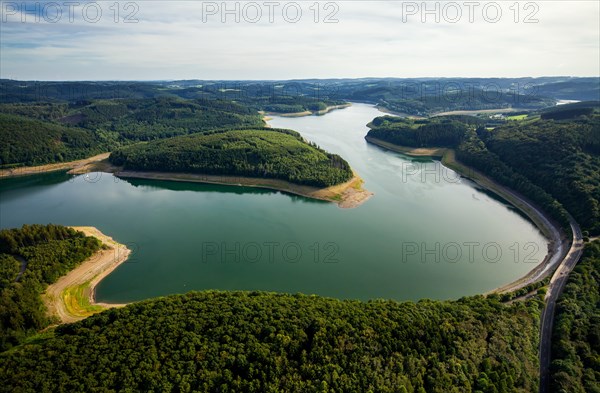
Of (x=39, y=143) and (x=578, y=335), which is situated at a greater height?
(x=39, y=143)

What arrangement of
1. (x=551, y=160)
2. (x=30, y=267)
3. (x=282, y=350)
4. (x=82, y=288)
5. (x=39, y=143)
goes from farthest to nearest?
(x=39, y=143), (x=551, y=160), (x=82, y=288), (x=30, y=267), (x=282, y=350)

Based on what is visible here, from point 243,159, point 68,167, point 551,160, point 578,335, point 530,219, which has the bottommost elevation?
point 578,335

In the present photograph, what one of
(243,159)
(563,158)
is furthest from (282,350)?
(563,158)

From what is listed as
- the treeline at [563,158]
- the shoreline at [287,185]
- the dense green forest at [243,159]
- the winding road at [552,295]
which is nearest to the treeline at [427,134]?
the treeline at [563,158]

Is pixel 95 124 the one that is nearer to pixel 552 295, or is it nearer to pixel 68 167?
pixel 68 167

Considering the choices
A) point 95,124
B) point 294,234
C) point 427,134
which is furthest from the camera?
point 95,124

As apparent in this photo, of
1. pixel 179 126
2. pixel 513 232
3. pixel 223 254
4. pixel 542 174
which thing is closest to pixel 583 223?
pixel 513 232

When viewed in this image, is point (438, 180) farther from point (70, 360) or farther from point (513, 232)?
point (70, 360)
